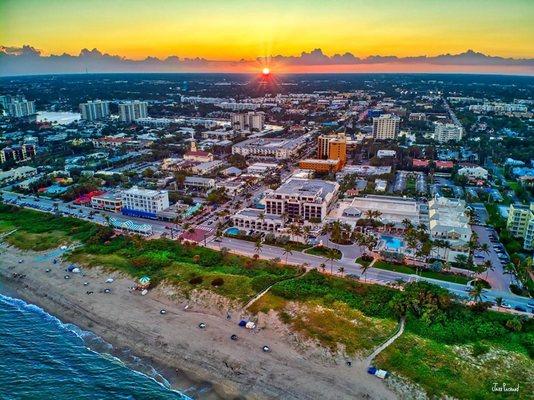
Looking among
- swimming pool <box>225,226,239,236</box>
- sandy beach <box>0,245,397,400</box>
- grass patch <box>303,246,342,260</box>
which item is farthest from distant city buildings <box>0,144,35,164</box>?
grass patch <box>303,246,342,260</box>

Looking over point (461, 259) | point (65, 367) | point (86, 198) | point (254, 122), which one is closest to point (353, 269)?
point (461, 259)

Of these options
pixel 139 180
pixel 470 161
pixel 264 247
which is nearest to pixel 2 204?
pixel 139 180

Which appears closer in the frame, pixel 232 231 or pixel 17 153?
pixel 232 231

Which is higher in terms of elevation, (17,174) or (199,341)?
(17,174)

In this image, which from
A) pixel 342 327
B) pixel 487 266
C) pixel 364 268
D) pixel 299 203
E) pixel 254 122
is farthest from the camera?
pixel 254 122

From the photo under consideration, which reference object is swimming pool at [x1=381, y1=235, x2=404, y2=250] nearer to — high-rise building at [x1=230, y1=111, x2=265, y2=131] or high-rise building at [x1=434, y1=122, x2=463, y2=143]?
high-rise building at [x1=434, y1=122, x2=463, y2=143]

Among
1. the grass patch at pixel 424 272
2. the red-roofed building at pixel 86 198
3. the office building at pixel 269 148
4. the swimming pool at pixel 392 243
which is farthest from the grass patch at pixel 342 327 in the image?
the office building at pixel 269 148

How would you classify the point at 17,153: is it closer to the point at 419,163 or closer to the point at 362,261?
the point at 362,261

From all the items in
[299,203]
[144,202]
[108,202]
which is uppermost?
[299,203]
